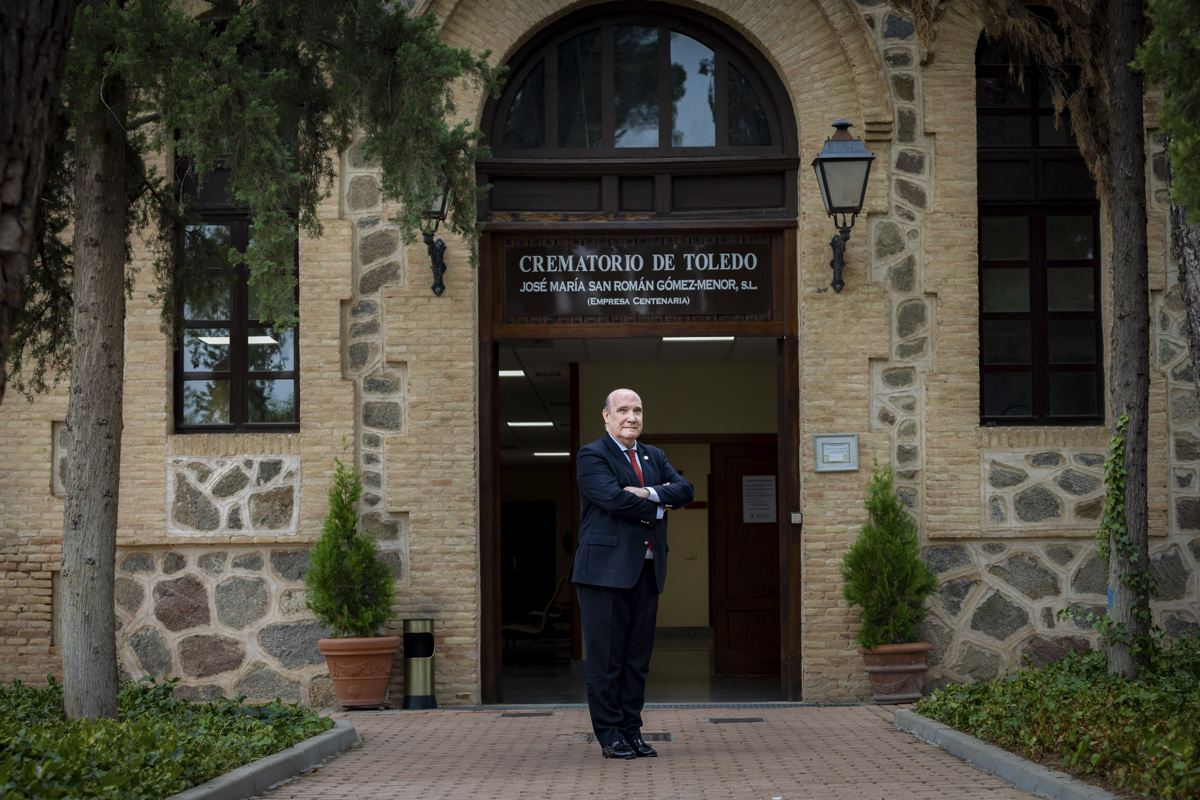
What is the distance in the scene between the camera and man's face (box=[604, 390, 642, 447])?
728cm

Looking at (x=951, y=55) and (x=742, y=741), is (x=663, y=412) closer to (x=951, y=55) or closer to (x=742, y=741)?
(x=951, y=55)

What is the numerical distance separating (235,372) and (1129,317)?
6.91 meters

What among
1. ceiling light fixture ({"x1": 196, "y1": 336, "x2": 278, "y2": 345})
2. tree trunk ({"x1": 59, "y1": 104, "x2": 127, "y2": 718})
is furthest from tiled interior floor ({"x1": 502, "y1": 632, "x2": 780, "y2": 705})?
tree trunk ({"x1": 59, "y1": 104, "x2": 127, "y2": 718})

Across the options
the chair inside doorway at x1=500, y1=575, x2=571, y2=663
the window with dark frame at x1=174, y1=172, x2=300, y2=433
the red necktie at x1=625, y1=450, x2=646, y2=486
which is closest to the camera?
the red necktie at x1=625, y1=450, x2=646, y2=486

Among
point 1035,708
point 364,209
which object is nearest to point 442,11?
point 364,209

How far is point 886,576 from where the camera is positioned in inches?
392

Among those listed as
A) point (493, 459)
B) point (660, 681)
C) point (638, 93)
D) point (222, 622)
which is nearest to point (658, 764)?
point (493, 459)

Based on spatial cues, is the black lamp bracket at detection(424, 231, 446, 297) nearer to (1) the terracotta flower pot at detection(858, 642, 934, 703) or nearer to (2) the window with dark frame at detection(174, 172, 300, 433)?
(2) the window with dark frame at detection(174, 172, 300, 433)

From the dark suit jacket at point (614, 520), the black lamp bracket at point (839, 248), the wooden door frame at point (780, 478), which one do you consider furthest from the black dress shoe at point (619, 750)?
the black lamp bracket at point (839, 248)

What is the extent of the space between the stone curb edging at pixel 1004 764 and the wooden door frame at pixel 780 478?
216cm

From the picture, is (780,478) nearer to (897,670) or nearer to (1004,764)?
(897,670)

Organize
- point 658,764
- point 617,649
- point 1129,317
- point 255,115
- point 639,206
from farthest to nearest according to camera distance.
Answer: point 639,206, point 1129,317, point 617,649, point 658,764, point 255,115

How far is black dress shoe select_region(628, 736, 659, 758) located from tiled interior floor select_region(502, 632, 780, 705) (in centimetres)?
367

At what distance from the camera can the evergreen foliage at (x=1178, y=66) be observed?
16.9 feet
